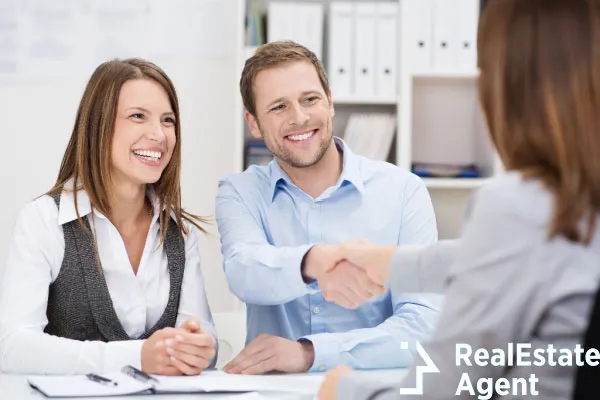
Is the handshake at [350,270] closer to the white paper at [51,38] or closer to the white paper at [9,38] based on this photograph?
the white paper at [51,38]

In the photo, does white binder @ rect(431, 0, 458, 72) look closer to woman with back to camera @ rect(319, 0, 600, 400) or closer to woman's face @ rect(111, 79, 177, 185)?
woman's face @ rect(111, 79, 177, 185)

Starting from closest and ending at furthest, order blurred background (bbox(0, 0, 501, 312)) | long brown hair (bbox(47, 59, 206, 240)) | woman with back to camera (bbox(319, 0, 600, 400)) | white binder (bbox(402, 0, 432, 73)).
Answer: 1. woman with back to camera (bbox(319, 0, 600, 400))
2. long brown hair (bbox(47, 59, 206, 240))
3. white binder (bbox(402, 0, 432, 73))
4. blurred background (bbox(0, 0, 501, 312))

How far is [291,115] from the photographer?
2.23m

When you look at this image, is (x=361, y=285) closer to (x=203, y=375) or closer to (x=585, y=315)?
(x=203, y=375)

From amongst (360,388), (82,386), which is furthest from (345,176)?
(360,388)

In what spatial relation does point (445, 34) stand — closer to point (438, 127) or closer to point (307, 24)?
point (438, 127)

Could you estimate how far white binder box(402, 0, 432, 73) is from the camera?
329 cm

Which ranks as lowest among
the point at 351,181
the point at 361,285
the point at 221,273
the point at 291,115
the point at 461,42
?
the point at 221,273

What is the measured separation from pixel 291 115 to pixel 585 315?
1424mm

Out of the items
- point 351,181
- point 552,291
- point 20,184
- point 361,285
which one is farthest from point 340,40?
point 552,291

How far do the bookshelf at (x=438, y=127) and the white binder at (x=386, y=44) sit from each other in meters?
0.05

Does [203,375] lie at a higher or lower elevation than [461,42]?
lower

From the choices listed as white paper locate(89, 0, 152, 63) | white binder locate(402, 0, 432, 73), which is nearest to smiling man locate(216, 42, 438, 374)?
white binder locate(402, 0, 432, 73)

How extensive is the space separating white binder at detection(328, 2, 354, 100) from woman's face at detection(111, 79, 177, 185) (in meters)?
1.31
